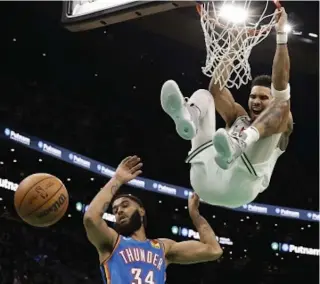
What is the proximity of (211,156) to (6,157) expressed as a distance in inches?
350

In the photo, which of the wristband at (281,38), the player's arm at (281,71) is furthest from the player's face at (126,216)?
the wristband at (281,38)

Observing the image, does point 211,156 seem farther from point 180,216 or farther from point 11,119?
point 180,216

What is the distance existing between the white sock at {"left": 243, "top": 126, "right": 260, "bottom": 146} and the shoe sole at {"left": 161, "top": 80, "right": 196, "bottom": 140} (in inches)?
12.0

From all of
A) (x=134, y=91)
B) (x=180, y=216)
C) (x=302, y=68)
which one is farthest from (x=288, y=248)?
(x=134, y=91)

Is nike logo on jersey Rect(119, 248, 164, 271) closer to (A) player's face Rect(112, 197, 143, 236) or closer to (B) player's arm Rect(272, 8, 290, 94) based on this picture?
(A) player's face Rect(112, 197, 143, 236)

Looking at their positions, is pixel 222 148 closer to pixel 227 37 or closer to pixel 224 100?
pixel 224 100

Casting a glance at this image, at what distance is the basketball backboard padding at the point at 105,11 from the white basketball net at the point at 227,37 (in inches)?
15.4

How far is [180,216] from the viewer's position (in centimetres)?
1540

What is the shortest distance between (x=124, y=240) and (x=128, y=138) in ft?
33.3

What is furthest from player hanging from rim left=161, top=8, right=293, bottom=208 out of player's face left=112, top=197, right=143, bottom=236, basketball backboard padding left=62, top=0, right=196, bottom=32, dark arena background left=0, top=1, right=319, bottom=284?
dark arena background left=0, top=1, right=319, bottom=284

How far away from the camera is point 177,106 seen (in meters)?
3.55

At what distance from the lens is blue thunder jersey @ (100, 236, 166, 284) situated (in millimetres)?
3725

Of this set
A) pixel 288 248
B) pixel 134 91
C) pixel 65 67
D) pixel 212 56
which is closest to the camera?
pixel 212 56

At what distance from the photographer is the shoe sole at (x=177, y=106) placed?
3535 mm
